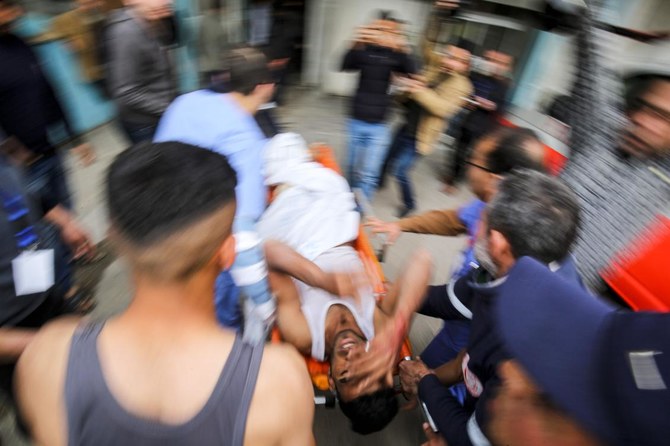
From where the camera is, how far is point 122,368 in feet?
2.18

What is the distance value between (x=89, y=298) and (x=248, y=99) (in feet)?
5.51

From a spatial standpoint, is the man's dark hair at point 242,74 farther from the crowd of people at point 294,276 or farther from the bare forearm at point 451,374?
the bare forearm at point 451,374

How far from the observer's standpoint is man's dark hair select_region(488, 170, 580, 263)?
104cm

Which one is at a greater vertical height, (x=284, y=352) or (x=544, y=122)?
(x=284, y=352)

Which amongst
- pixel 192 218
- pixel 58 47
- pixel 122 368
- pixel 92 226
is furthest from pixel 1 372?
pixel 58 47

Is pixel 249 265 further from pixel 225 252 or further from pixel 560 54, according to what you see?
pixel 560 54

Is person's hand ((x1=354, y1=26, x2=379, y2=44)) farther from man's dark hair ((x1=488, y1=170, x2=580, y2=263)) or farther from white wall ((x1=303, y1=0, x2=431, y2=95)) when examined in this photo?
white wall ((x1=303, y1=0, x2=431, y2=95))

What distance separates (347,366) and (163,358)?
1110 millimetres

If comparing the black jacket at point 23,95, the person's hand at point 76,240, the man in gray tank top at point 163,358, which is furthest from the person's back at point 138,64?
the man in gray tank top at point 163,358

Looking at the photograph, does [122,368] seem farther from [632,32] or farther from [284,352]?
[632,32]

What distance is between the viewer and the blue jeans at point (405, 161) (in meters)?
3.41

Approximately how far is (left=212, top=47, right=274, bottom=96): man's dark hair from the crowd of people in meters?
0.01

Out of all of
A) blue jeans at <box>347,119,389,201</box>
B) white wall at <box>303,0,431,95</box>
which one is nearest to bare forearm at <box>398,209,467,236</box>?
blue jeans at <box>347,119,389,201</box>

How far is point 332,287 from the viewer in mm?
1856
